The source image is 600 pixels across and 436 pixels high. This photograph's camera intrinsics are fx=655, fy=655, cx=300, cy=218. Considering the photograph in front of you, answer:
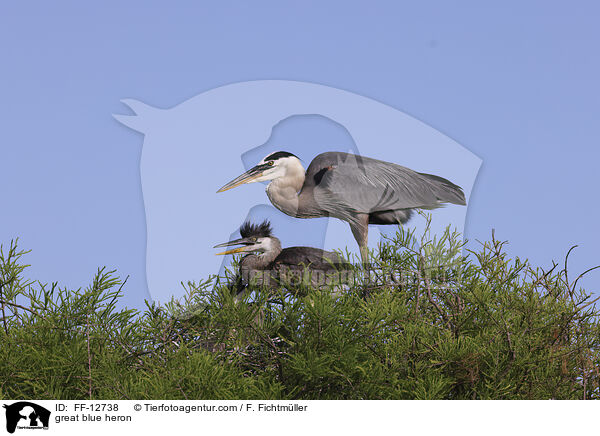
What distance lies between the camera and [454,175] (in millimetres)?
1284

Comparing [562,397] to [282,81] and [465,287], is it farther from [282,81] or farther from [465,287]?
[282,81]

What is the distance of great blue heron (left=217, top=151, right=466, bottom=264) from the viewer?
123cm

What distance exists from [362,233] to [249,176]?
24 centimetres

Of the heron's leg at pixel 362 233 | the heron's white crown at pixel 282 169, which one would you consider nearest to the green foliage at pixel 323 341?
the heron's leg at pixel 362 233

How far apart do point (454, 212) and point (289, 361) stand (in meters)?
0.46

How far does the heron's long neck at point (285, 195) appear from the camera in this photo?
123cm

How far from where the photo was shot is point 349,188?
126 centimetres

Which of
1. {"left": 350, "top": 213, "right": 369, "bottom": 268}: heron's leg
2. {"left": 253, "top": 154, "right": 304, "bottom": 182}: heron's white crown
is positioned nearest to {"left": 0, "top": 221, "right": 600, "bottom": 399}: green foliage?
{"left": 350, "top": 213, "right": 369, "bottom": 268}: heron's leg
